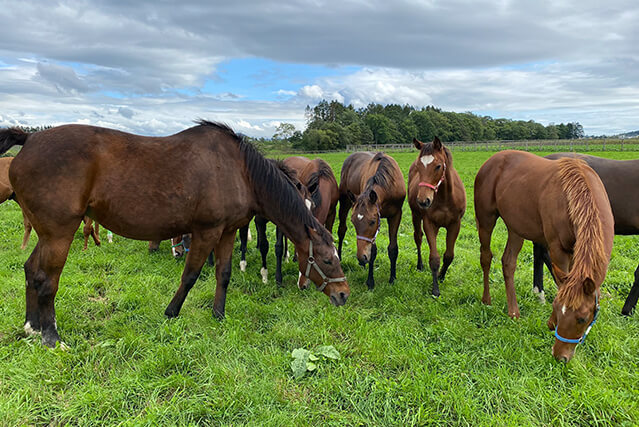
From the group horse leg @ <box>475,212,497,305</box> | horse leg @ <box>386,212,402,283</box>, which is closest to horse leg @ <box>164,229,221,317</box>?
horse leg @ <box>386,212,402,283</box>

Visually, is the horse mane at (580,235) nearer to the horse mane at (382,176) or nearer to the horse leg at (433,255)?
the horse leg at (433,255)

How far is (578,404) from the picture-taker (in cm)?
296

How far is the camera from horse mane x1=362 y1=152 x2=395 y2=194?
5779 mm

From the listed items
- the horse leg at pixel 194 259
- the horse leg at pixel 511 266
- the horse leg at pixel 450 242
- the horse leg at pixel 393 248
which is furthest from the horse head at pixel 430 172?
the horse leg at pixel 194 259

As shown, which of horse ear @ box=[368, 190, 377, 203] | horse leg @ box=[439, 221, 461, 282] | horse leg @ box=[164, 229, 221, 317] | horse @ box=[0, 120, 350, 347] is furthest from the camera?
horse leg @ box=[439, 221, 461, 282]

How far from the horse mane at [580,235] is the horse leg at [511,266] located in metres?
1.19

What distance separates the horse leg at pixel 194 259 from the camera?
434 cm

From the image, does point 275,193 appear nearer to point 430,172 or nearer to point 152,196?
point 152,196

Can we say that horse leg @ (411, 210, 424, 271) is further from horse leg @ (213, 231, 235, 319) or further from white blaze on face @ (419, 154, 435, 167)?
horse leg @ (213, 231, 235, 319)

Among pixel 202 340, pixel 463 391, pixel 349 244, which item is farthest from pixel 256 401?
pixel 349 244

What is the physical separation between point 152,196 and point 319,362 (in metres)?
2.66

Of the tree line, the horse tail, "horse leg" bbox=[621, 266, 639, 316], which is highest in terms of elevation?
the tree line

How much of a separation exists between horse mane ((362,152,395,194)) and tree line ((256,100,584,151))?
6369 centimetres

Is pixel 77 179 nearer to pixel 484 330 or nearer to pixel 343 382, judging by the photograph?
pixel 343 382
